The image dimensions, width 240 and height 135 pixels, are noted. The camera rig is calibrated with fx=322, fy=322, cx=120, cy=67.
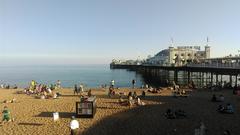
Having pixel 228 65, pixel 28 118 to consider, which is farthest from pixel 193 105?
pixel 228 65

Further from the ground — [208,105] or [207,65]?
[207,65]

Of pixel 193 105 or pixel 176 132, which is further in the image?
pixel 193 105

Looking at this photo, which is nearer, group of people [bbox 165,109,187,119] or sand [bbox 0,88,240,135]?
sand [bbox 0,88,240,135]

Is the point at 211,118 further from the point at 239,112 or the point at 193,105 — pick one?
the point at 193,105

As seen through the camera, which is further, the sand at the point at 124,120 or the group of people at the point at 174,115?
the group of people at the point at 174,115

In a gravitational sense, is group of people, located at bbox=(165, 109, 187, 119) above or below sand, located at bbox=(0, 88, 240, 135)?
above

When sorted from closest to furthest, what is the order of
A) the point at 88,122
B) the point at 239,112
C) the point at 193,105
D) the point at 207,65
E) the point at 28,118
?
the point at 88,122 < the point at 28,118 < the point at 239,112 < the point at 193,105 < the point at 207,65

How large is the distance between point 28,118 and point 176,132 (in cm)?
804

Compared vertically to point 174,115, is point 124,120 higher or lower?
lower

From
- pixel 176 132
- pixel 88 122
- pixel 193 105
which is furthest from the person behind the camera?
pixel 193 105

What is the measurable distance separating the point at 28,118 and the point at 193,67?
3124 centimetres

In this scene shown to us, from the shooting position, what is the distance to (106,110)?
19.1m

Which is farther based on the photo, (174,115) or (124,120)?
(174,115)

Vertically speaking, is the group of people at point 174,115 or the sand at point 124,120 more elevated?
the group of people at point 174,115
